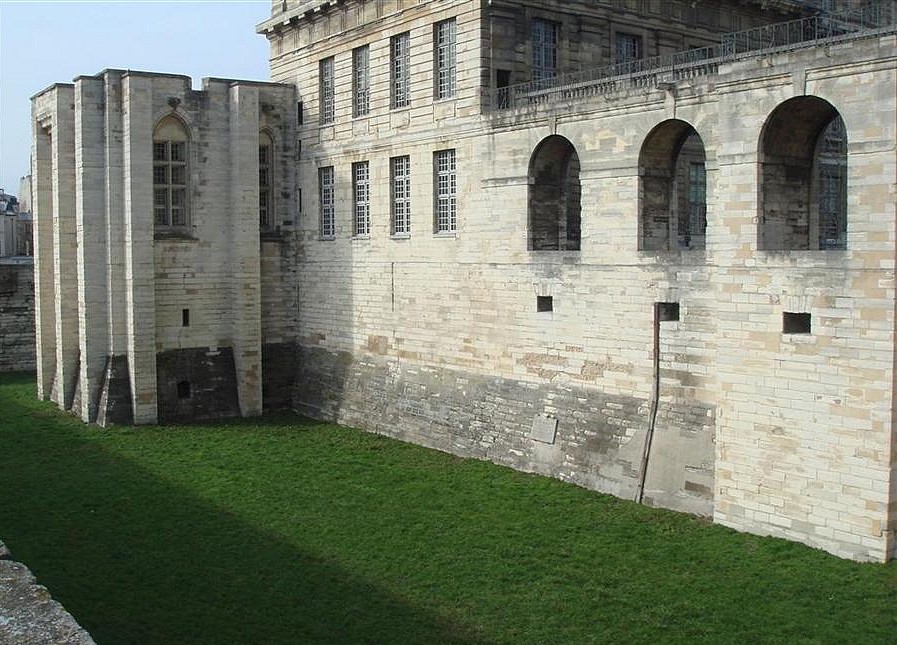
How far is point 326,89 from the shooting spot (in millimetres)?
26984

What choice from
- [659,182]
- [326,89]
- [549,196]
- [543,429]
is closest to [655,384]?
[543,429]

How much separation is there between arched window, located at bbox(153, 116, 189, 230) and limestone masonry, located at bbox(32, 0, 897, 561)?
69 millimetres

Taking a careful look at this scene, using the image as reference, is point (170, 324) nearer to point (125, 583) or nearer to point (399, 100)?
point (399, 100)

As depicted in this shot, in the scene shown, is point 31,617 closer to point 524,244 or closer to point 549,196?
point 524,244

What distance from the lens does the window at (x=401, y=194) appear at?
78.2 feet

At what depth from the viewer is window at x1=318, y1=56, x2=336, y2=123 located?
87.8 feet

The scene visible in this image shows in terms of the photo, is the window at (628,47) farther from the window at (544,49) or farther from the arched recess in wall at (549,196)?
the arched recess in wall at (549,196)

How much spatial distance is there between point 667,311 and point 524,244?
3.68 meters

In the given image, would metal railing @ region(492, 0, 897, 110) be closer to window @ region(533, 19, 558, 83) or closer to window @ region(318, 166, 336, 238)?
window @ region(533, 19, 558, 83)

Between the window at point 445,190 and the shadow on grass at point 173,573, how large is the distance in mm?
7966

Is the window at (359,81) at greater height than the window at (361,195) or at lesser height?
greater

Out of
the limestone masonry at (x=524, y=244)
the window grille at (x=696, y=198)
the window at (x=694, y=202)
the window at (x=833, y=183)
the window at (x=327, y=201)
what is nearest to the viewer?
the limestone masonry at (x=524, y=244)

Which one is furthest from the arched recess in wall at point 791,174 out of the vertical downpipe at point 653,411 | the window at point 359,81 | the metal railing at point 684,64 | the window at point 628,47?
the window at point 359,81

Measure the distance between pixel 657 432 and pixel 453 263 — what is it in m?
6.50
